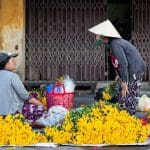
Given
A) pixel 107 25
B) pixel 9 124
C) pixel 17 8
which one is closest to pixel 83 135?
pixel 9 124

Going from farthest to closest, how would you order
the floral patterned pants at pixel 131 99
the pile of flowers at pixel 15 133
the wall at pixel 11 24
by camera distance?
the wall at pixel 11 24 < the floral patterned pants at pixel 131 99 < the pile of flowers at pixel 15 133

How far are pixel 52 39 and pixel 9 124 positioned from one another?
629 centimetres

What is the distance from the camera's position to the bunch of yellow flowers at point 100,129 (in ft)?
25.7

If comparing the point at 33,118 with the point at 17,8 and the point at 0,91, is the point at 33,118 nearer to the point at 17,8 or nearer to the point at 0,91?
the point at 0,91

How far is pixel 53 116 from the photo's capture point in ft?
28.4

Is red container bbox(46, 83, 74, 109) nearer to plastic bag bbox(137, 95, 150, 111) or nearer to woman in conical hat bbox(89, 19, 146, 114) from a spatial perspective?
woman in conical hat bbox(89, 19, 146, 114)

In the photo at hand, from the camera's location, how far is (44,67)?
552 inches

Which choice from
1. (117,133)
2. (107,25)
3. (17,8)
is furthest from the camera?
(17,8)

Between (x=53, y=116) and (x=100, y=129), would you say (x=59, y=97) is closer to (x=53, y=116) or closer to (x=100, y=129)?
(x=53, y=116)

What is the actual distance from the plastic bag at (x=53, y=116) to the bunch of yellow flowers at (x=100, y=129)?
545 mm

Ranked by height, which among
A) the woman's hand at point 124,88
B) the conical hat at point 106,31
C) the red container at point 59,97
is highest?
the conical hat at point 106,31

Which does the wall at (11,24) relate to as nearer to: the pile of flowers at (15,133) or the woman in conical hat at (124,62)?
the woman in conical hat at (124,62)

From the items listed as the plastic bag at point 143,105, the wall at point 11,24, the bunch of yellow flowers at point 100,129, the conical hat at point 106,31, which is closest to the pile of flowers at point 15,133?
the bunch of yellow flowers at point 100,129

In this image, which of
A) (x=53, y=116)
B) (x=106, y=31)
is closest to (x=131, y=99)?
(x=106, y=31)
